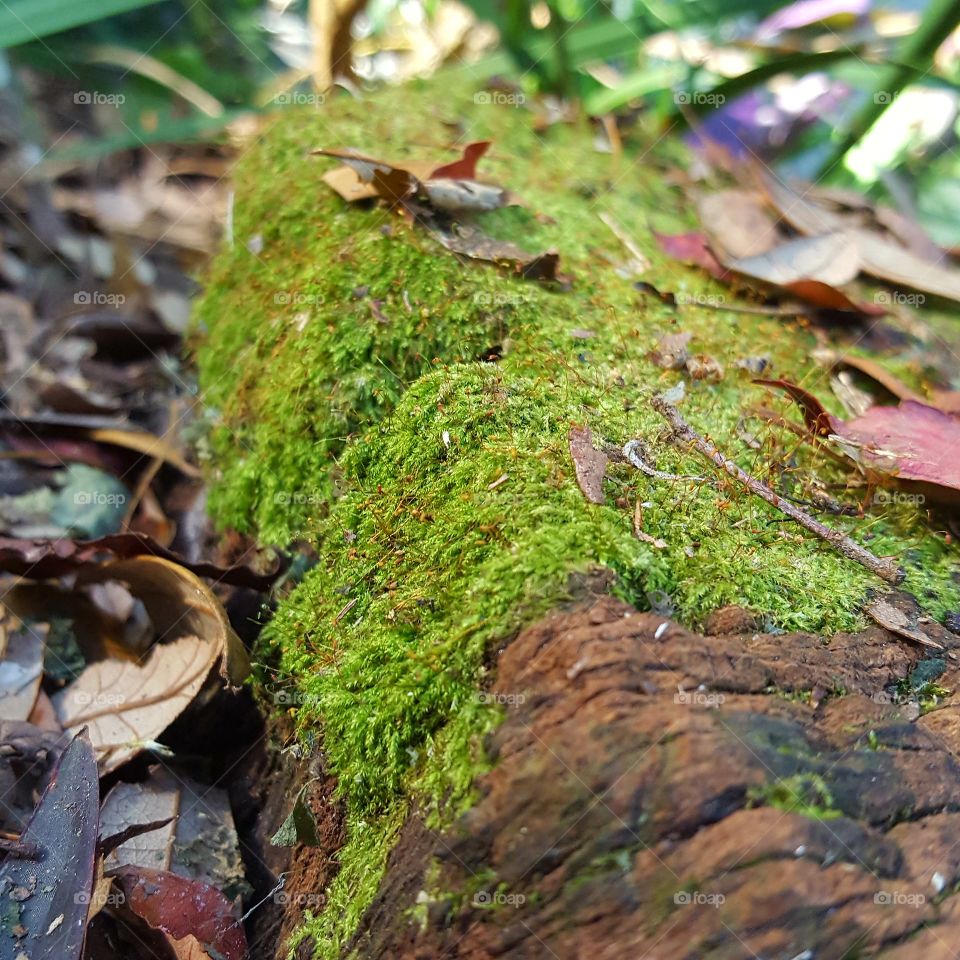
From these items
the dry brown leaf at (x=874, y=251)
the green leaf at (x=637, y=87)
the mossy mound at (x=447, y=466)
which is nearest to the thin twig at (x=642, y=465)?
the mossy mound at (x=447, y=466)

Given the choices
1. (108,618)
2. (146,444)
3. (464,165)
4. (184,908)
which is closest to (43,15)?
(146,444)

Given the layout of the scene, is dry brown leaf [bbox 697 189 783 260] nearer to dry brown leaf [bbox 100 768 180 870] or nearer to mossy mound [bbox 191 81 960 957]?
mossy mound [bbox 191 81 960 957]

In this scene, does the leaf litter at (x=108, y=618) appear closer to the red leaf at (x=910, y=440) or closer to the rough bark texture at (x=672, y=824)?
the rough bark texture at (x=672, y=824)

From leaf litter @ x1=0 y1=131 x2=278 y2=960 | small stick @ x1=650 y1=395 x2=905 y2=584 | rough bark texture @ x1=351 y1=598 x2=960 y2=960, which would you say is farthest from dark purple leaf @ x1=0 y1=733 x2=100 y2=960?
small stick @ x1=650 y1=395 x2=905 y2=584

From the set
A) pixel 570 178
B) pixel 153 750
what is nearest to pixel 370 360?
pixel 153 750

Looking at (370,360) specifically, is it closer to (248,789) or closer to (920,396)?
(248,789)

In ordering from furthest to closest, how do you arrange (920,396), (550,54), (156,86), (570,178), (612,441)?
(156,86)
(550,54)
(570,178)
(920,396)
(612,441)

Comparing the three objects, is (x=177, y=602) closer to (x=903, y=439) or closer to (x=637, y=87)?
(x=903, y=439)

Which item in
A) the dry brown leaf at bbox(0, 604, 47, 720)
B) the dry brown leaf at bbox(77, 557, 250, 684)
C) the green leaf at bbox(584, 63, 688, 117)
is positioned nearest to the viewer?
the dry brown leaf at bbox(77, 557, 250, 684)
